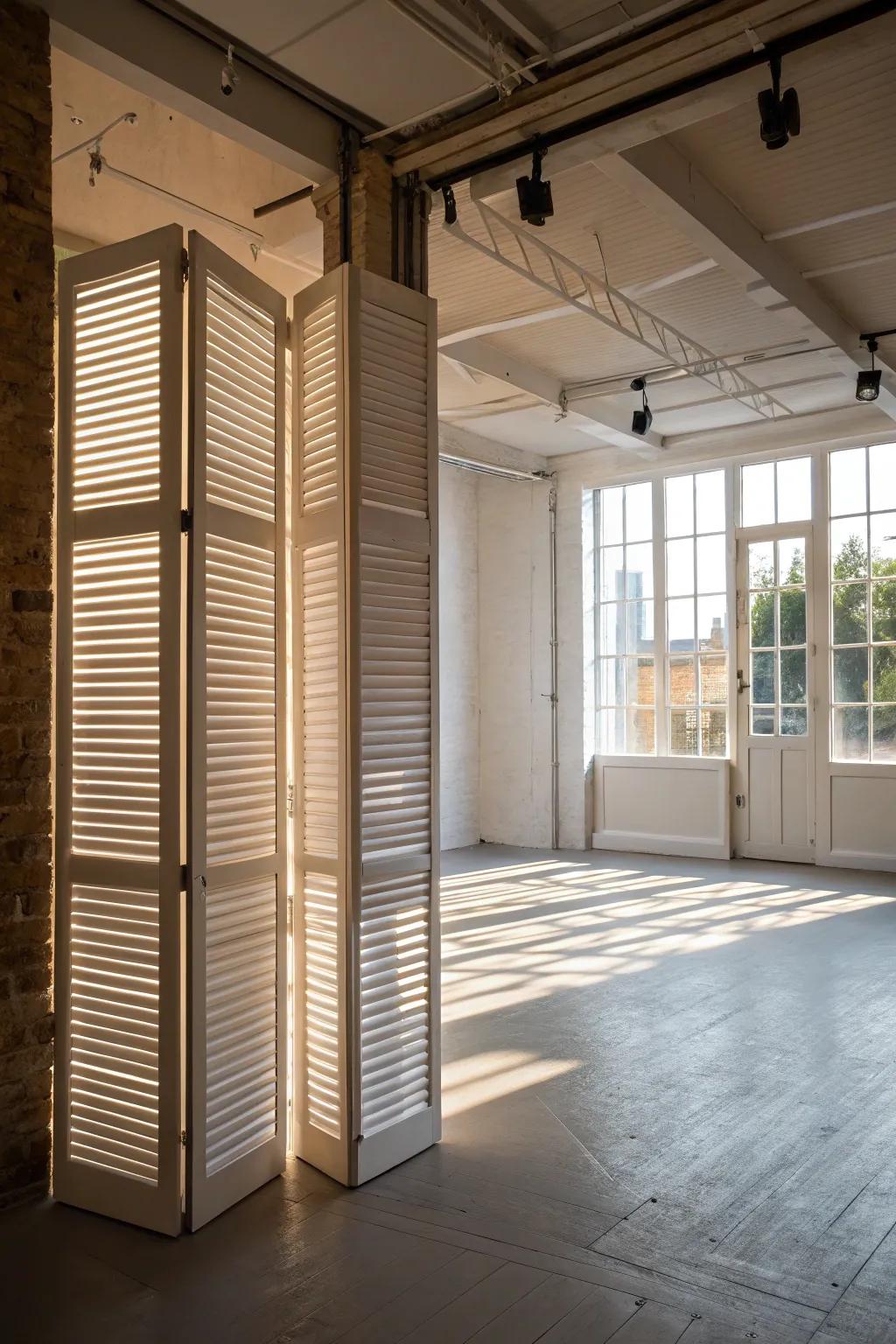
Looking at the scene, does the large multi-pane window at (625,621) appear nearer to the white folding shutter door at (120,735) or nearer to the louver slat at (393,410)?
the louver slat at (393,410)

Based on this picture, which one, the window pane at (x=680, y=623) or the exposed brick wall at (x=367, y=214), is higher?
the exposed brick wall at (x=367, y=214)

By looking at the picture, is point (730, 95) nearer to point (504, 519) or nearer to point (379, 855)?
point (379, 855)

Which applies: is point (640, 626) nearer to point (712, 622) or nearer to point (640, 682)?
point (640, 682)

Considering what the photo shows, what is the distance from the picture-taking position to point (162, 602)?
315cm

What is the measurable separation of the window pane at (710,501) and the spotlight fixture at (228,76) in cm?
730

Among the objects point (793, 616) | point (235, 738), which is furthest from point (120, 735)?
point (793, 616)

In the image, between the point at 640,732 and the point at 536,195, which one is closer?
the point at 536,195

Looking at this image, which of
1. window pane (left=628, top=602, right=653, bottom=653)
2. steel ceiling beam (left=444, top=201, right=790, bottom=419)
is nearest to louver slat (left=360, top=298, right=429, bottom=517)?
steel ceiling beam (left=444, top=201, right=790, bottom=419)

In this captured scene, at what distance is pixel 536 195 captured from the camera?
388 cm

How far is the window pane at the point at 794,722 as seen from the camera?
9531mm

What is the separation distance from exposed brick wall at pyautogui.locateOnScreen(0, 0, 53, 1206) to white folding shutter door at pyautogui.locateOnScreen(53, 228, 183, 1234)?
61 mm

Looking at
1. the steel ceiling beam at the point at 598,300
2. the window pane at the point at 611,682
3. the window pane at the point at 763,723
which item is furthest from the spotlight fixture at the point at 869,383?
the window pane at the point at 611,682

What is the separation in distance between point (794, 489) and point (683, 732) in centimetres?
247

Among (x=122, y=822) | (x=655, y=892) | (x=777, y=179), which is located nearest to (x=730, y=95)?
(x=777, y=179)
